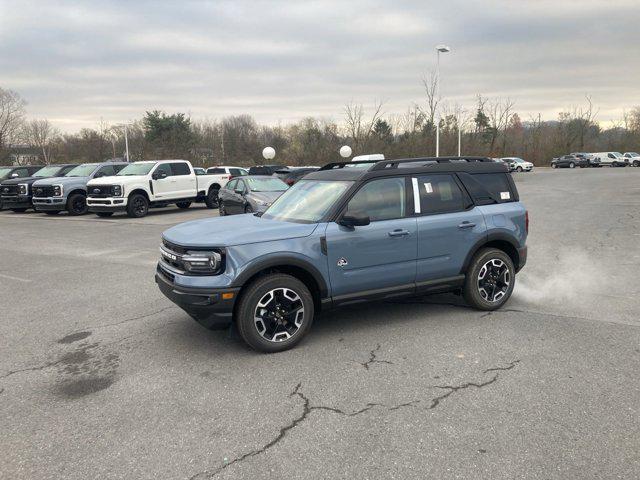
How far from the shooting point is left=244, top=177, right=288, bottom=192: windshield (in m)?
15.5

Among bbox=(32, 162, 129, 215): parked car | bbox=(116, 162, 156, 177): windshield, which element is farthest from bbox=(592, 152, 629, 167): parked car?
bbox=(32, 162, 129, 215): parked car

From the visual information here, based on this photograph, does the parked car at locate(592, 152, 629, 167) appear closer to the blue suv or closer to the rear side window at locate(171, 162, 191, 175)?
the rear side window at locate(171, 162, 191, 175)

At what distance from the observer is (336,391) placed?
3746 millimetres

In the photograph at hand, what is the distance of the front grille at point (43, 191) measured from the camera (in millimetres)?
18064

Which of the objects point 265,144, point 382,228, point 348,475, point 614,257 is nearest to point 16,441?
point 348,475

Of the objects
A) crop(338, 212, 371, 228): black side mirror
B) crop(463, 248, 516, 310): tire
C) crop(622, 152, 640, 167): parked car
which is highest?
crop(622, 152, 640, 167): parked car

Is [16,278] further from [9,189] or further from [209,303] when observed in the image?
[9,189]

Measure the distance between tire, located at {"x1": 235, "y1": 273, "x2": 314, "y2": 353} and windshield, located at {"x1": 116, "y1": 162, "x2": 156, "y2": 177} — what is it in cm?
1493

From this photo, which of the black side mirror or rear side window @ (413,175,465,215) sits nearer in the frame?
the black side mirror

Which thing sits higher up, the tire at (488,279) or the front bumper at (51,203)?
the front bumper at (51,203)

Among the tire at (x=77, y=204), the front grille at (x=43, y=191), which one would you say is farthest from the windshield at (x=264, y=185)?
the front grille at (x=43, y=191)

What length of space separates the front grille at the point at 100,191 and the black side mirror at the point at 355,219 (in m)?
14.4

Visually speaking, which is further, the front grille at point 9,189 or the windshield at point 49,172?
the windshield at point 49,172

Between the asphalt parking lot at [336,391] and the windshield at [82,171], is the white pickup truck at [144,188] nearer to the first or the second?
the windshield at [82,171]
